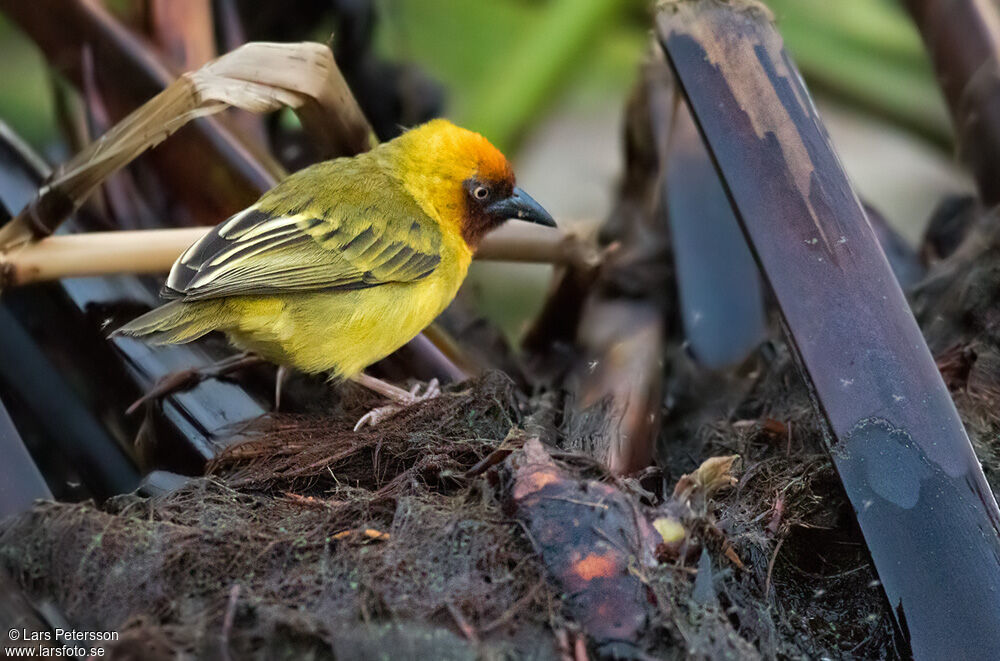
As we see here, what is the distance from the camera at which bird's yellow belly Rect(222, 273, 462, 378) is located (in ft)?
9.27

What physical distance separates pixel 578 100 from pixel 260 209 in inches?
109

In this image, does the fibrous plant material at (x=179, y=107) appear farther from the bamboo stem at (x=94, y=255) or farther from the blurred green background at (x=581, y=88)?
the blurred green background at (x=581, y=88)

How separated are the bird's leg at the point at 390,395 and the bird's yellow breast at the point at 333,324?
7 centimetres

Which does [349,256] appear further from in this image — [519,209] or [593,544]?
[593,544]

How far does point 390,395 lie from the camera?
2.87m

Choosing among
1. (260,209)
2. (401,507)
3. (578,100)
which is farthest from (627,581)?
(578,100)

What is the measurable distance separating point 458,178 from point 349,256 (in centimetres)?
55

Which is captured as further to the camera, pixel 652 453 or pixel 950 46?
pixel 950 46

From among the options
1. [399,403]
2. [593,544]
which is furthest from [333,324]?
[593,544]

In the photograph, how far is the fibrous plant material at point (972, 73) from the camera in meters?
3.24

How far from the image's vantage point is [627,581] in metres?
1.74

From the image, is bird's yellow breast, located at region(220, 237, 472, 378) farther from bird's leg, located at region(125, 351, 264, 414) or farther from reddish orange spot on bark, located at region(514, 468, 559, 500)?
reddish orange spot on bark, located at region(514, 468, 559, 500)

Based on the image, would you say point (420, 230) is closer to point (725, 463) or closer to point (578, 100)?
point (725, 463)

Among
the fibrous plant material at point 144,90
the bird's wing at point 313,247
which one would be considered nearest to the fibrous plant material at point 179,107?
the bird's wing at point 313,247
